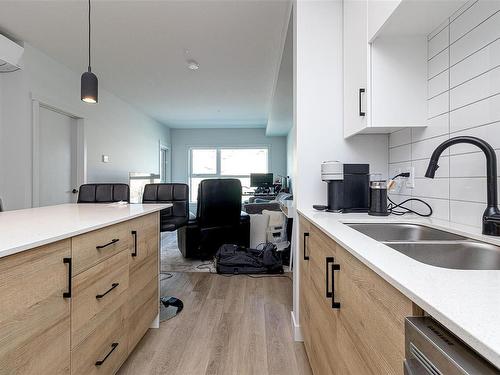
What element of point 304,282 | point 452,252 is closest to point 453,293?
point 452,252

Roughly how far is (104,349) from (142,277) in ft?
1.52

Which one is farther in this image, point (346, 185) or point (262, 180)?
point (262, 180)

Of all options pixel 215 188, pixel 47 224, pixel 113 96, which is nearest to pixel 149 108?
pixel 113 96

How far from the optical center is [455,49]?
4.08 feet

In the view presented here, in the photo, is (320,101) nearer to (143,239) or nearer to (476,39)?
(476,39)

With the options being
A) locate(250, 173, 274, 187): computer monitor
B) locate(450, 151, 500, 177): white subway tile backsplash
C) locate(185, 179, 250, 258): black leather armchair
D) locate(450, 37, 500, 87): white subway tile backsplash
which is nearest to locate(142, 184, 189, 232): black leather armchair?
locate(185, 179, 250, 258): black leather armchair

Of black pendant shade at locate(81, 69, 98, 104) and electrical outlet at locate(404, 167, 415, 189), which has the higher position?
black pendant shade at locate(81, 69, 98, 104)

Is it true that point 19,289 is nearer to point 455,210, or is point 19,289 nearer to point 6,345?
point 6,345

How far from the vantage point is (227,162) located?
7.50 meters

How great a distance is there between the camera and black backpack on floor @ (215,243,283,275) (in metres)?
3.08

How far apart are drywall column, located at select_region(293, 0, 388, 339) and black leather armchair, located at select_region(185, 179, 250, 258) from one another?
5.92ft

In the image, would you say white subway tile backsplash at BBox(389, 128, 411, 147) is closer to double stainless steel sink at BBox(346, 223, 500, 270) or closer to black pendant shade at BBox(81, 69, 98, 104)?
double stainless steel sink at BBox(346, 223, 500, 270)

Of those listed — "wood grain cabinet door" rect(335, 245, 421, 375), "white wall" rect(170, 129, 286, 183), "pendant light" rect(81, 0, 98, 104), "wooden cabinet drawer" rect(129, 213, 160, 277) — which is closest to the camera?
"wood grain cabinet door" rect(335, 245, 421, 375)

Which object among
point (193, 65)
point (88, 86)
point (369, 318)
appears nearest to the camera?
point (369, 318)
